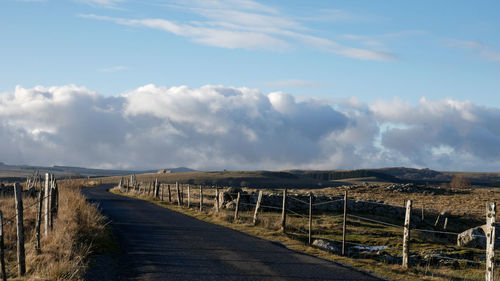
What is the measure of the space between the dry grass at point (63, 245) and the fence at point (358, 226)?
8932 mm

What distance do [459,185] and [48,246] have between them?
11867 cm

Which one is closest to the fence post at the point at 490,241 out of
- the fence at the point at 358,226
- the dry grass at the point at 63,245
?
the fence at the point at 358,226

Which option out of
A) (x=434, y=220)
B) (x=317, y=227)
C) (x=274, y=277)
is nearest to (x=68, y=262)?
(x=274, y=277)

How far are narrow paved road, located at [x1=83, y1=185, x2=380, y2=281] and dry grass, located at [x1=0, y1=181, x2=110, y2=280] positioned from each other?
1238 millimetres

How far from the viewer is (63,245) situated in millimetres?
16203

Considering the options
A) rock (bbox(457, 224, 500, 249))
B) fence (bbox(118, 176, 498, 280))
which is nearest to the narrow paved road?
fence (bbox(118, 176, 498, 280))

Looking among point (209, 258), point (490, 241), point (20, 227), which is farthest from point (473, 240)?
point (20, 227)

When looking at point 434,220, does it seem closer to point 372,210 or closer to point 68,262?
point 372,210

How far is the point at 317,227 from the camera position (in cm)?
3117

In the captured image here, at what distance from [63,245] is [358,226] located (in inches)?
886

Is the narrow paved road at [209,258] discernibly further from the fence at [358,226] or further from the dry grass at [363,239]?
the fence at [358,226]

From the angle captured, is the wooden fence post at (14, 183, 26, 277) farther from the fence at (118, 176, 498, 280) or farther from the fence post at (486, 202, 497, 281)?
the fence post at (486, 202, 497, 281)

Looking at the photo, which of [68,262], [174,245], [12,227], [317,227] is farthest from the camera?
[317,227]

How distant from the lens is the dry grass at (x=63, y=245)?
13.3 metres
